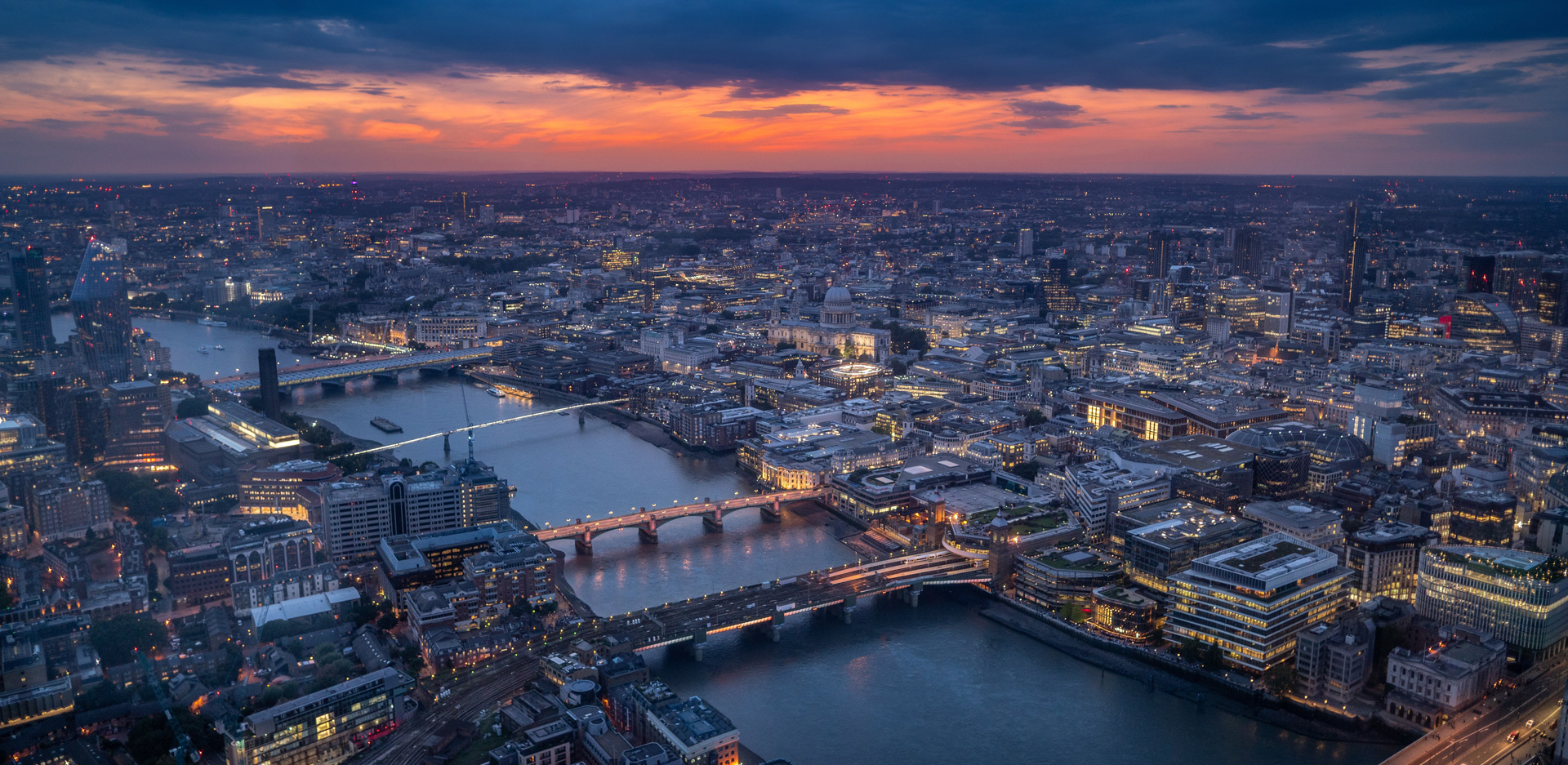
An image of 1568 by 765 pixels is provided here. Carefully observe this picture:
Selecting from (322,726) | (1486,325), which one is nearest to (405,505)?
(322,726)

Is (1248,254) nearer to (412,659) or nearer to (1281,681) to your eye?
(1281,681)

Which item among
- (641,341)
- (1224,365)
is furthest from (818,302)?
(1224,365)

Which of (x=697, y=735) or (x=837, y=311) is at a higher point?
(x=837, y=311)

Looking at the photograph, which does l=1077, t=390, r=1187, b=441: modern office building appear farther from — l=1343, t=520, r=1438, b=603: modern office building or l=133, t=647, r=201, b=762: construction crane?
l=133, t=647, r=201, b=762: construction crane

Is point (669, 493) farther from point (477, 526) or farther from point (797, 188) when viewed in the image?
point (797, 188)

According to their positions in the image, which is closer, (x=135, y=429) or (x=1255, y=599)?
(x=1255, y=599)

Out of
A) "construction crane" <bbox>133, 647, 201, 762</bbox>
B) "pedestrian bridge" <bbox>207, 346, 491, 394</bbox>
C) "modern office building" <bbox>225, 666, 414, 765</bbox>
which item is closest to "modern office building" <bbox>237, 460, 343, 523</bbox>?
"construction crane" <bbox>133, 647, 201, 762</bbox>
